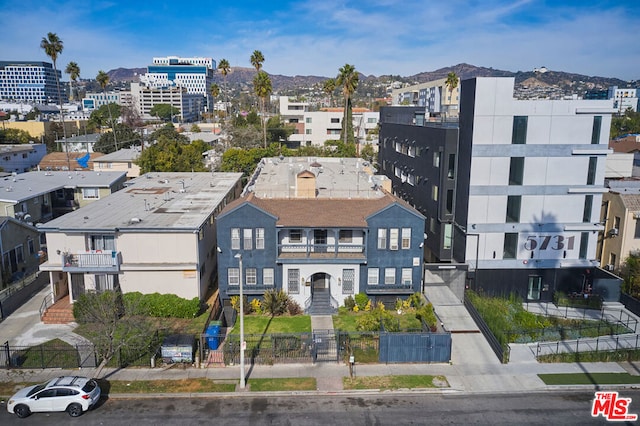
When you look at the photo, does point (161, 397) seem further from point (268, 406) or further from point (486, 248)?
point (486, 248)

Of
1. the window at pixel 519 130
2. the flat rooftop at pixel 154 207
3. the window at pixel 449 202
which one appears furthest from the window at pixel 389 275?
the window at pixel 519 130

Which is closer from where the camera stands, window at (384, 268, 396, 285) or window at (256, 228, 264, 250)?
window at (256, 228, 264, 250)

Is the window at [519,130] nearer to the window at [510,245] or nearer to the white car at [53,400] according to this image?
the window at [510,245]

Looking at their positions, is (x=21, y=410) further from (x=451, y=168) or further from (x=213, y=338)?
(x=451, y=168)

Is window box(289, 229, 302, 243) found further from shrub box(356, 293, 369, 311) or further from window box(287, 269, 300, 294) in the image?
shrub box(356, 293, 369, 311)

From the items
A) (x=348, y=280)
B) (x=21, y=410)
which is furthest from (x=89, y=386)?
(x=348, y=280)

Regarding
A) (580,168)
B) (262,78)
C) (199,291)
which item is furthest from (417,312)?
(262,78)

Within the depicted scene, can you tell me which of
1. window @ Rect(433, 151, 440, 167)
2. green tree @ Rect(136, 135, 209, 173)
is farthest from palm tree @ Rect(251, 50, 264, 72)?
window @ Rect(433, 151, 440, 167)
